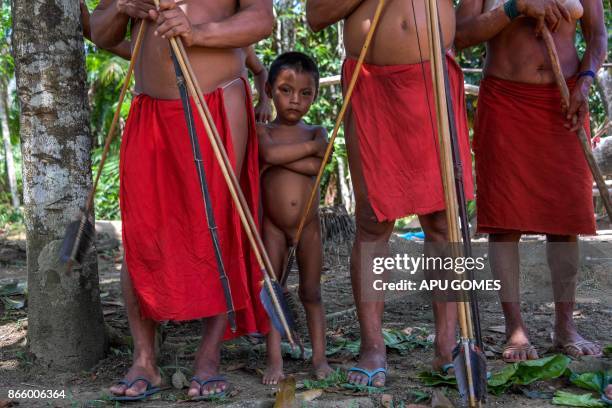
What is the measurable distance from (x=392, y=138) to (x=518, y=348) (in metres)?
1.12

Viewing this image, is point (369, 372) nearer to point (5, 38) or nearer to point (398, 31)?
point (398, 31)

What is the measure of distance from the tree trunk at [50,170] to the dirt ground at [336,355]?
16cm

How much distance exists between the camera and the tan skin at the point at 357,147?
2783 millimetres

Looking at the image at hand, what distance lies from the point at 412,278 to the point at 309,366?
199 centimetres

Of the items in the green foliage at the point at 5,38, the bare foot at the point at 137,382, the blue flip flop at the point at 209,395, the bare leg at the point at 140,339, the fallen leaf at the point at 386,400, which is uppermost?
the green foliage at the point at 5,38

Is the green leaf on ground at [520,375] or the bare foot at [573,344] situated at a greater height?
the green leaf on ground at [520,375]

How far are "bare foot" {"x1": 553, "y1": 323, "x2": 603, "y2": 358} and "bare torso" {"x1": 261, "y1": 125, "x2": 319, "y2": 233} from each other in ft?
4.27

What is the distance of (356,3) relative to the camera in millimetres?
2830

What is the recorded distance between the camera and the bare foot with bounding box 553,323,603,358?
10.1ft

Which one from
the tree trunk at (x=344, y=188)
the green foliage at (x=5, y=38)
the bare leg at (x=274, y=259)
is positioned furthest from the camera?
the tree trunk at (x=344, y=188)

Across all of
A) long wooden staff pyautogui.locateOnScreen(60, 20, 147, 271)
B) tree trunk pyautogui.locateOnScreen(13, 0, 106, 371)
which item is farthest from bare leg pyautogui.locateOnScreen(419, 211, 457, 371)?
tree trunk pyautogui.locateOnScreen(13, 0, 106, 371)

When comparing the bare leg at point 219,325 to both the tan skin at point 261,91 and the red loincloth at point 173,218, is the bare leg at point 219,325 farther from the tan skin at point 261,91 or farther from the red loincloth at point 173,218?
the tan skin at point 261,91

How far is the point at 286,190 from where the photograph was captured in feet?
9.77

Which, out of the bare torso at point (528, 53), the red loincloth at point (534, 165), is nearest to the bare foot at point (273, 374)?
the red loincloth at point (534, 165)
